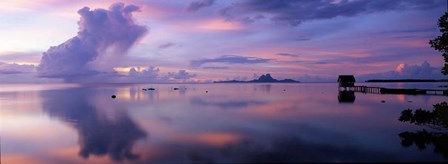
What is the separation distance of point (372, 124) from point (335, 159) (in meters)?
20.6

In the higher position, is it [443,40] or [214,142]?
[443,40]

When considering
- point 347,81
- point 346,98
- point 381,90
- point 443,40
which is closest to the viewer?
point 443,40

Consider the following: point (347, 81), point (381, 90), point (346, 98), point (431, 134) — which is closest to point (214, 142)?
point (431, 134)

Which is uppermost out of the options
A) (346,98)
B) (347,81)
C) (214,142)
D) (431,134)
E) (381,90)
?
(347,81)

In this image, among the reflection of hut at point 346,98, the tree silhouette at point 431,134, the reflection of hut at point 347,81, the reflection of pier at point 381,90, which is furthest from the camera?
the reflection of hut at point 347,81

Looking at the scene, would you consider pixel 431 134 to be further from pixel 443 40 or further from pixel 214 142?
pixel 214 142

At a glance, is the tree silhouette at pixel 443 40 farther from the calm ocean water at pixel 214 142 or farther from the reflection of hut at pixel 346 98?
the reflection of hut at pixel 346 98

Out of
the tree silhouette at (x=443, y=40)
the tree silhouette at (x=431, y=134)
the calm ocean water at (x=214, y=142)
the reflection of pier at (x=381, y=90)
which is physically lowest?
the calm ocean water at (x=214, y=142)

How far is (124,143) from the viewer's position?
30828 mm

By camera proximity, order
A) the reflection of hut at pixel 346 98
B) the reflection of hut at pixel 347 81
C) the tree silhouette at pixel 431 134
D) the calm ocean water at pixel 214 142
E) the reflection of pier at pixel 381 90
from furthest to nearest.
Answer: the reflection of hut at pixel 347 81 → the reflection of pier at pixel 381 90 → the reflection of hut at pixel 346 98 → the tree silhouette at pixel 431 134 → the calm ocean water at pixel 214 142

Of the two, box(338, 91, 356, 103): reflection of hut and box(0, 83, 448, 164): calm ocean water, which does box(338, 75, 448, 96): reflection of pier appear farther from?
box(0, 83, 448, 164): calm ocean water

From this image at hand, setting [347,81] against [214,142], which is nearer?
[214,142]

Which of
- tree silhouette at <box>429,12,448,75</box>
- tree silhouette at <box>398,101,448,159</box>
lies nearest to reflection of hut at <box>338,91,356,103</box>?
tree silhouette at <box>398,101,448,159</box>

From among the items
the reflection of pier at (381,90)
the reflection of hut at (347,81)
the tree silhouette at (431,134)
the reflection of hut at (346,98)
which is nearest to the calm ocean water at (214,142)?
the tree silhouette at (431,134)
